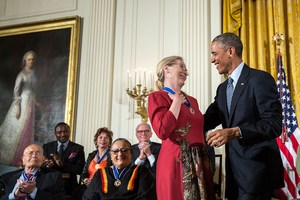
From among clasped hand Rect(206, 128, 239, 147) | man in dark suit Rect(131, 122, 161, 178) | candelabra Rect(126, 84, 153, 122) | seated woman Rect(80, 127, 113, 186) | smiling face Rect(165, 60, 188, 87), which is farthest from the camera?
candelabra Rect(126, 84, 153, 122)

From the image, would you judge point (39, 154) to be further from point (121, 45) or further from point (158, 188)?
point (121, 45)

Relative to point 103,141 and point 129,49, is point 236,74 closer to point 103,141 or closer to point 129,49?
point 103,141

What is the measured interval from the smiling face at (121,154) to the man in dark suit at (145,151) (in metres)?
0.65

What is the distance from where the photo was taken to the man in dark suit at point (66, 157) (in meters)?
5.36

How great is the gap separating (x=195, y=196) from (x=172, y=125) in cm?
45

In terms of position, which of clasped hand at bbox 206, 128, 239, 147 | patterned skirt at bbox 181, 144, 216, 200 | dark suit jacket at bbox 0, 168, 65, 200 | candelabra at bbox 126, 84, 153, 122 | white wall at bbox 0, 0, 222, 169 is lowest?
dark suit jacket at bbox 0, 168, 65, 200

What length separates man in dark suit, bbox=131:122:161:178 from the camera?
467 centimetres

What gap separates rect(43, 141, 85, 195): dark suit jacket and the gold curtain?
285cm

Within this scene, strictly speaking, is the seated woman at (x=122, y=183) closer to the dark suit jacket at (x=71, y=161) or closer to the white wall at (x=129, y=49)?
the dark suit jacket at (x=71, y=161)

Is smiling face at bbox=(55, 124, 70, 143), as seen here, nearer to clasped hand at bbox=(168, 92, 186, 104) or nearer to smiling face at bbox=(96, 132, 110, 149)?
smiling face at bbox=(96, 132, 110, 149)

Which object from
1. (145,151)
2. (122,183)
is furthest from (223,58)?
(145,151)

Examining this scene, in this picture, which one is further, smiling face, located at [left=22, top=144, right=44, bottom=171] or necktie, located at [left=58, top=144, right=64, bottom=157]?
necktie, located at [left=58, top=144, right=64, bottom=157]

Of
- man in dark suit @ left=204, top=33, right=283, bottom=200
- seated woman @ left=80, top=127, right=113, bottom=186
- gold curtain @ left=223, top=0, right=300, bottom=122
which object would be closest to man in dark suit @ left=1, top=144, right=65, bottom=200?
seated woman @ left=80, top=127, right=113, bottom=186

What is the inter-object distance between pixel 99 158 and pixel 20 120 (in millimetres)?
2527
